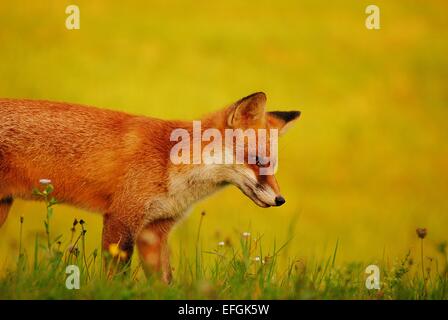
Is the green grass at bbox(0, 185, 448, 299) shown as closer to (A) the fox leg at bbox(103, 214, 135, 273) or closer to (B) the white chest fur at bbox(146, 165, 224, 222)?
(A) the fox leg at bbox(103, 214, 135, 273)

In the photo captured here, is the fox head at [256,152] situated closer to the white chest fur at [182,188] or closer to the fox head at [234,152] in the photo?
the fox head at [234,152]

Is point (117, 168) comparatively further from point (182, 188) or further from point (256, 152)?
point (256, 152)

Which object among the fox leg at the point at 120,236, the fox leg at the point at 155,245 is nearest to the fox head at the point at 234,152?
the fox leg at the point at 155,245

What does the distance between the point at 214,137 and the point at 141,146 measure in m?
0.64

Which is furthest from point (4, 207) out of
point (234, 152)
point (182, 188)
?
point (234, 152)

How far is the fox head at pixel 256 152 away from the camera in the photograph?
5.43 metres

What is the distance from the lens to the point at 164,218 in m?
5.88

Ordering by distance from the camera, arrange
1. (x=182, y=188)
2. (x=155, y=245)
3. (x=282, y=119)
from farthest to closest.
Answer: (x=282, y=119), (x=155, y=245), (x=182, y=188)

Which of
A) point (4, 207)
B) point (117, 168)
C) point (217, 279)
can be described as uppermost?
point (117, 168)

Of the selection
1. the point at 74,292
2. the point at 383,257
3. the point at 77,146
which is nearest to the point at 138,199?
the point at 77,146

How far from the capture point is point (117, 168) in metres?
5.78

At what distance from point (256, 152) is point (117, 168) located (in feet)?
3.97

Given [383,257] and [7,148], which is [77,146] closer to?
[7,148]

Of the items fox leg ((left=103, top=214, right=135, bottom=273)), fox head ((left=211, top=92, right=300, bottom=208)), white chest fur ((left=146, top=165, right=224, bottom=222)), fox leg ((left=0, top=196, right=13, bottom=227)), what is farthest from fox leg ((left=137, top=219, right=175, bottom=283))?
fox leg ((left=0, top=196, right=13, bottom=227))
